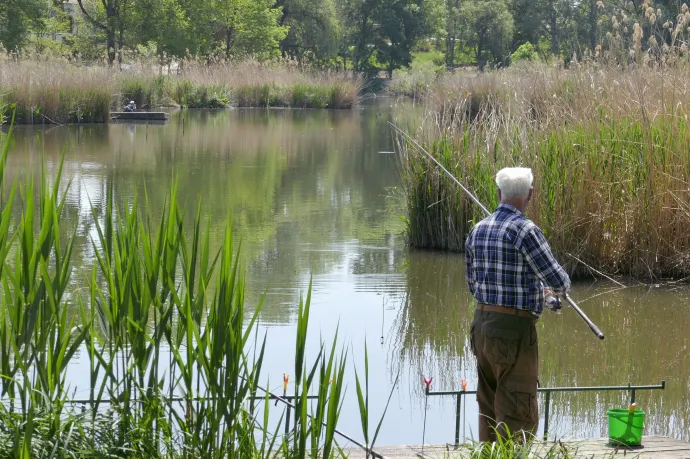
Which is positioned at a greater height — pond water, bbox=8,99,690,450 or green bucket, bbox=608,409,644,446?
green bucket, bbox=608,409,644,446

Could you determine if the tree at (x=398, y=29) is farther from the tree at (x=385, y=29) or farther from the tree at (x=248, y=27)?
the tree at (x=248, y=27)

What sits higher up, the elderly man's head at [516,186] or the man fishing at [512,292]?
the elderly man's head at [516,186]

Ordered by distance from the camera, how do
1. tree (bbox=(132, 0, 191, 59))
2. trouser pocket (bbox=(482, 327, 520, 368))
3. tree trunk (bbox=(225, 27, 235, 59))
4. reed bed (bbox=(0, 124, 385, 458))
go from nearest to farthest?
reed bed (bbox=(0, 124, 385, 458)), trouser pocket (bbox=(482, 327, 520, 368)), tree (bbox=(132, 0, 191, 59)), tree trunk (bbox=(225, 27, 235, 59))

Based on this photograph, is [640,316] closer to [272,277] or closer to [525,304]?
[272,277]

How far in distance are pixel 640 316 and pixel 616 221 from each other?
115 centimetres

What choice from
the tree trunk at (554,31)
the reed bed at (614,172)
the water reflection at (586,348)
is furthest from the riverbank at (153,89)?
the tree trunk at (554,31)

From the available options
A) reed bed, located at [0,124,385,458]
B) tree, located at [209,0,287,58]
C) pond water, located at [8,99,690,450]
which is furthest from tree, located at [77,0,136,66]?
reed bed, located at [0,124,385,458]

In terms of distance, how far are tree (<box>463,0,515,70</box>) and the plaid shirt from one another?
191ft

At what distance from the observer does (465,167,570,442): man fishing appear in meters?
4.36

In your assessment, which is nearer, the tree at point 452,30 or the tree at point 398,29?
the tree at point 398,29

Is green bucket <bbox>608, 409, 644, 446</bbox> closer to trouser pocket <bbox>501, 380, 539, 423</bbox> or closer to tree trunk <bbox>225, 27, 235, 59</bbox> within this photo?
trouser pocket <bbox>501, 380, 539, 423</bbox>

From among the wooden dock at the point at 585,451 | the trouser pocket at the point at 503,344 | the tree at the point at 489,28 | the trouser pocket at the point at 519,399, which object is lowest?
the wooden dock at the point at 585,451

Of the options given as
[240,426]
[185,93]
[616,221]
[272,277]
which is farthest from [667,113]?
[185,93]

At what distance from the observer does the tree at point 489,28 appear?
65.3 meters
